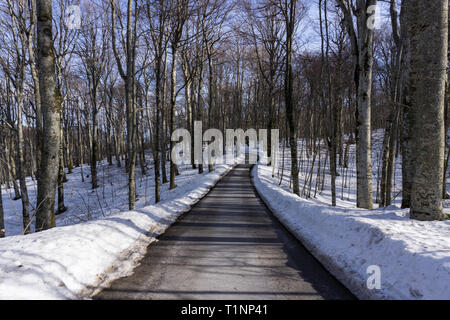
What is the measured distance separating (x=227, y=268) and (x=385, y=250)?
263 centimetres

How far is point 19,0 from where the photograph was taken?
11984 millimetres

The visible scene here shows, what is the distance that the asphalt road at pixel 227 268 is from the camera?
12.1ft

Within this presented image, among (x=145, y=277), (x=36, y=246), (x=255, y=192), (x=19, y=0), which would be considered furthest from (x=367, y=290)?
(x=19, y=0)

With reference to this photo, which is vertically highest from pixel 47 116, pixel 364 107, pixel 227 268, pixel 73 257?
pixel 364 107

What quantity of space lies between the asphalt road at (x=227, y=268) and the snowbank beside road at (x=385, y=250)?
0.30 meters

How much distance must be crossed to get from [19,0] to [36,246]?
13.2m

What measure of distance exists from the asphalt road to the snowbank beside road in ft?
0.99

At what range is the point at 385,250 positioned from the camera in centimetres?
422

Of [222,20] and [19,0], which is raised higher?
[222,20]

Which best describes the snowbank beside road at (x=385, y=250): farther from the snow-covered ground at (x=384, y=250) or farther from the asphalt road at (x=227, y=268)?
the asphalt road at (x=227, y=268)


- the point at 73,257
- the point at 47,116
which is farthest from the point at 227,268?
the point at 47,116

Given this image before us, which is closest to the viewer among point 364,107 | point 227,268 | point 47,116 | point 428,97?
point 227,268

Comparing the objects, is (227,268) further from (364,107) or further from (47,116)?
(364,107)
